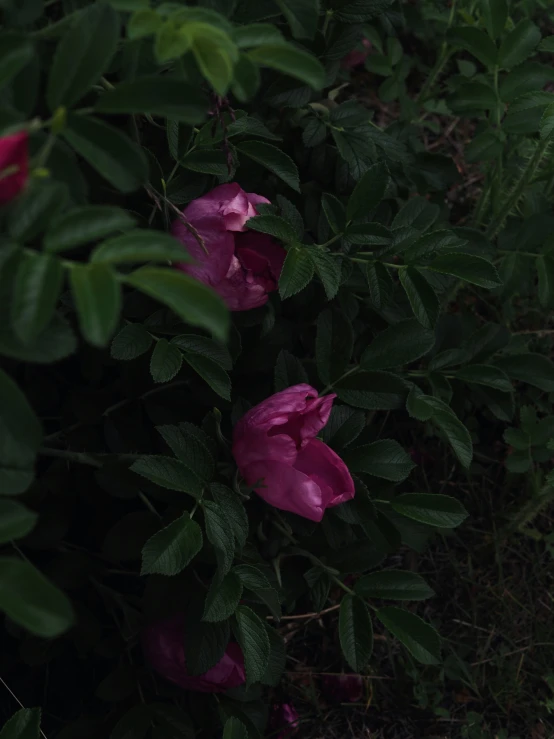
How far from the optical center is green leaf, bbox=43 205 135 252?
0.47m

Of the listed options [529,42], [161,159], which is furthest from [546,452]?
[161,159]

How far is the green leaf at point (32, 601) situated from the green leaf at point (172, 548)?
308mm

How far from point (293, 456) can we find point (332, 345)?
238 millimetres

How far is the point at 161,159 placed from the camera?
3.30 ft

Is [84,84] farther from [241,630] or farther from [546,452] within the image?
[546,452]

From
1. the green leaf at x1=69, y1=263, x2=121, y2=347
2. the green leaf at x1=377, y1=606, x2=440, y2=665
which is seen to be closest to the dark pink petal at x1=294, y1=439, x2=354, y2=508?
the green leaf at x1=377, y1=606, x2=440, y2=665

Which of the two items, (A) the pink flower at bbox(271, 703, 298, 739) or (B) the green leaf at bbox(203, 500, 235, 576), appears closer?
(B) the green leaf at bbox(203, 500, 235, 576)

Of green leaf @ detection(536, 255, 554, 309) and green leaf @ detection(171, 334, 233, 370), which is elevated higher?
green leaf @ detection(171, 334, 233, 370)

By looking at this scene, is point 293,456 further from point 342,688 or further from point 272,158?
point 342,688

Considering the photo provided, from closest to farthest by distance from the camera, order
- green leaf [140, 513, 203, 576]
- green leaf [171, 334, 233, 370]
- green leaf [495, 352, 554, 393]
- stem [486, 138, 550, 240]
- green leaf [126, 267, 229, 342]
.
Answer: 1. green leaf [126, 267, 229, 342]
2. green leaf [140, 513, 203, 576]
3. green leaf [171, 334, 233, 370]
4. stem [486, 138, 550, 240]
5. green leaf [495, 352, 554, 393]

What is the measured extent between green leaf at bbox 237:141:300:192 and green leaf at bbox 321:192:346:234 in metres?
0.05

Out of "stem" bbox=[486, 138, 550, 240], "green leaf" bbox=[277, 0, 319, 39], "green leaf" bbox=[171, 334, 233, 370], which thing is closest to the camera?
"green leaf" bbox=[277, 0, 319, 39]

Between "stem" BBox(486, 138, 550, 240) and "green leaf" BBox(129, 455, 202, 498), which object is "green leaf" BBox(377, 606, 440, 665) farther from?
"stem" BBox(486, 138, 550, 240)

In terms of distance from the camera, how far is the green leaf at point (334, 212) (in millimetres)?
988
